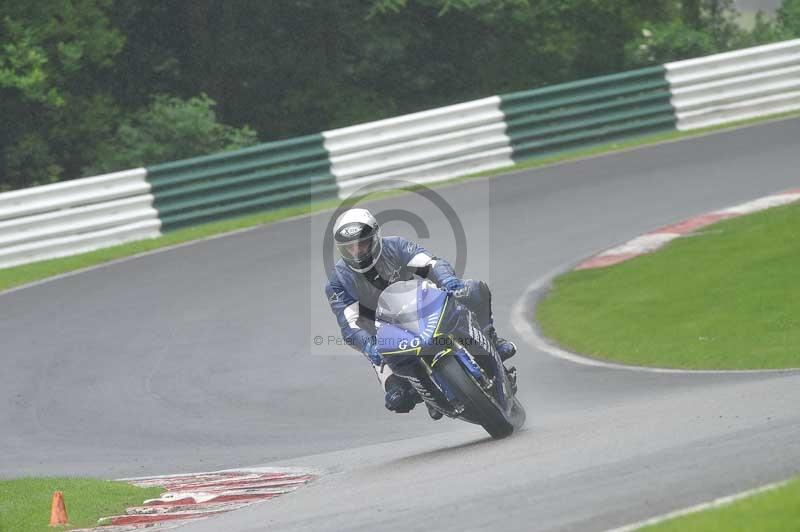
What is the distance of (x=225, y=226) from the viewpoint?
1991 centimetres

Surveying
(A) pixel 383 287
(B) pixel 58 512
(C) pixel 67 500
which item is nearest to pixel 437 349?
(A) pixel 383 287

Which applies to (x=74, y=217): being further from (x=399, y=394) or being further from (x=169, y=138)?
(x=399, y=394)

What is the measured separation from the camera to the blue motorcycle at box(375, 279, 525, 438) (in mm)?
8812

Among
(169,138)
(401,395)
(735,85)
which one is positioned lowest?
(735,85)

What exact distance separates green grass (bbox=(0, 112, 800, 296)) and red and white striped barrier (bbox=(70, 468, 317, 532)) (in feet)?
27.9

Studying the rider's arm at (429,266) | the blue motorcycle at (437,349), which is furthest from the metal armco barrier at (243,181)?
the blue motorcycle at (437,349)

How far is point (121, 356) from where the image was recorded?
46.8 feet

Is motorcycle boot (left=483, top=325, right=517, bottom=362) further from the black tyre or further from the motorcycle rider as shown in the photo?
the black tyre

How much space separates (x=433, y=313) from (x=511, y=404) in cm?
118

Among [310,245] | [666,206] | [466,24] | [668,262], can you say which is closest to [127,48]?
[466,24]

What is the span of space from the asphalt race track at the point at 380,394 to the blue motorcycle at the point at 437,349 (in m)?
0.36

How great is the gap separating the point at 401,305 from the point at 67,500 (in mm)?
2805

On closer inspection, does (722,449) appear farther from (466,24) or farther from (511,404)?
(466,24)

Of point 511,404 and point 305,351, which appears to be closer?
point 511,404
